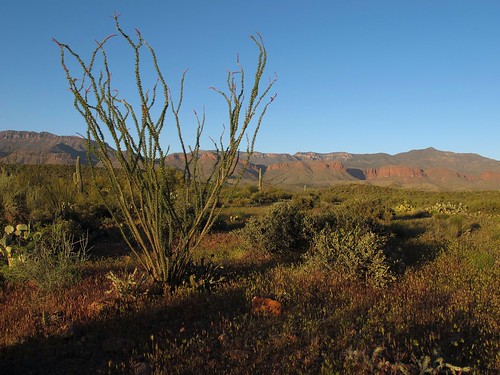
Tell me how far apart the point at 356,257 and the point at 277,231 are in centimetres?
275

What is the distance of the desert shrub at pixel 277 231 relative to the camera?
8.95m

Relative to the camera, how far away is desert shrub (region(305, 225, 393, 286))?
6.36m

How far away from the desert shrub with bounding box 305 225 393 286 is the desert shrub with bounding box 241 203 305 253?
1.62m

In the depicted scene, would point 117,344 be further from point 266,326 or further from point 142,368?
point 266,326

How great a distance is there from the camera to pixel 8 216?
10617 millimetres

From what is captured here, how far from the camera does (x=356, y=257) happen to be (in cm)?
664

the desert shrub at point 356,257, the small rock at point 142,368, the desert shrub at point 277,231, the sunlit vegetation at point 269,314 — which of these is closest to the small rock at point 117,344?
the sunlit vegetation at point 269,314

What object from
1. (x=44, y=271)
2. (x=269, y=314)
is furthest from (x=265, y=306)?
(x=44, y=271)

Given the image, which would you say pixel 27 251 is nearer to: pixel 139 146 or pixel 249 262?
pixel 139 146

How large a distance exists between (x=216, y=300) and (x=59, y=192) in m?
11.5

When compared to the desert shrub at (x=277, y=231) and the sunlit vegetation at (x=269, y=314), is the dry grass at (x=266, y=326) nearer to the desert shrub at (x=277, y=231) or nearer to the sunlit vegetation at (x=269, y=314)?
the sunlit vegetation at (x=269, y=314)

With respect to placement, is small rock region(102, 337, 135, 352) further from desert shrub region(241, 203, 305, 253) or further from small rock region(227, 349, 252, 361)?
desert shrub region(241, 203, 305, 253)

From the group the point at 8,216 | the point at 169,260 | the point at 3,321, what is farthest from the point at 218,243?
the point at 3,321

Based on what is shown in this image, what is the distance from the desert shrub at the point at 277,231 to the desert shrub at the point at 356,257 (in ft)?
5.30
